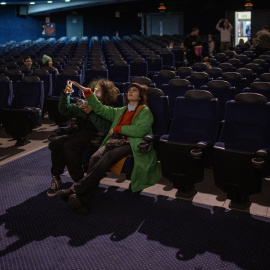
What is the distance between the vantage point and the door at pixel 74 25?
88.1 feet

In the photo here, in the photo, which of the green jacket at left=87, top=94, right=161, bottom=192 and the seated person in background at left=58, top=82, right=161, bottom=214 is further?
the green jacket at left=87, top=94, right=161, bottom=192

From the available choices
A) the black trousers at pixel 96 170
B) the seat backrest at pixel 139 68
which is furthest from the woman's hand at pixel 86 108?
the seat backrest at pixel 139 68

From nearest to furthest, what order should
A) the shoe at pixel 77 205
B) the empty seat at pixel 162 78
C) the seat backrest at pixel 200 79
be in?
the shoe at pixel 77 205, the seat backrest at pixel 200 79, the empty seat at pixel 162 78

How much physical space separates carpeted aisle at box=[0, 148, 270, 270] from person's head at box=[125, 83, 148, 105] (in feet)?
2.82

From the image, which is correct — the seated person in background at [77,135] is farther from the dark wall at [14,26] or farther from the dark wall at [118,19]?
the dark wall at [14,26]

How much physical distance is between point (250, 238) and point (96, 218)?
1203 mm

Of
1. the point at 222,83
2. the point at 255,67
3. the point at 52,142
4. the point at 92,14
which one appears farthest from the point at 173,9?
the point at 52,142

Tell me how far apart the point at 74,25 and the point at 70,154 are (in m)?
24.6

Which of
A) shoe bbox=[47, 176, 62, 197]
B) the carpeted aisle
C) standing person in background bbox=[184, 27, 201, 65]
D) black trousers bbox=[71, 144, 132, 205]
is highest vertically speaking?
standing person in background bbox=[184, 27, 201, 65]

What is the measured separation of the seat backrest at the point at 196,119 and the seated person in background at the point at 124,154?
0.27 meters

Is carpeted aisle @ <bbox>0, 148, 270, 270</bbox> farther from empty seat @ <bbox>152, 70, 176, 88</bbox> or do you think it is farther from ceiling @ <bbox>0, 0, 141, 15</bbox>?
ceiling @ <bbox>0, 0, 141, 15</bbox>

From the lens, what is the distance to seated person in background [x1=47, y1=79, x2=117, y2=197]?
3824 millimetres

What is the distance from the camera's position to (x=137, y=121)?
3.84 metres

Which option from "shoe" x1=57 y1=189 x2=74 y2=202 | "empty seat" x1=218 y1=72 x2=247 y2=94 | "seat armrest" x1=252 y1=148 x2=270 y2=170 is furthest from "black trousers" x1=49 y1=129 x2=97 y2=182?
"empty seat" x1=218 y1=72 x2=247 y2=94
